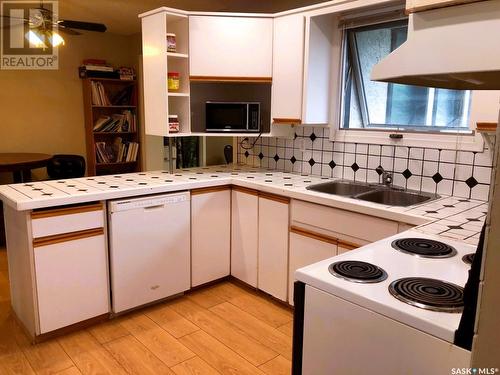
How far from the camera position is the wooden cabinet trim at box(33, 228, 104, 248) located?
85.4 inches

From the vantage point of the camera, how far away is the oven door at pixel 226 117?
3.11m

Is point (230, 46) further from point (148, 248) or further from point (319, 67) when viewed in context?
point (148, 248)

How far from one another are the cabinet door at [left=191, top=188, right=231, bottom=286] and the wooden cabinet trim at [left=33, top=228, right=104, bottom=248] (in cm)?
69

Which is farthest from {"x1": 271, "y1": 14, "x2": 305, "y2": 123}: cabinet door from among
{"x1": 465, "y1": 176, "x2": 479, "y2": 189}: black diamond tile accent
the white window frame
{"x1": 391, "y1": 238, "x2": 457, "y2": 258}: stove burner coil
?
{"x1": 391, "y1": 238, "x2": 457, "y2": 258}: stove burner coil

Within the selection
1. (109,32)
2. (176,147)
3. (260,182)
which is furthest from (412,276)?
(109,32)

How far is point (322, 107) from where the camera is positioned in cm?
295

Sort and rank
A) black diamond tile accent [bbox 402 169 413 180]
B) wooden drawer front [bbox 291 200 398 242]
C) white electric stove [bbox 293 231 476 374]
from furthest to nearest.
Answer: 1. black diamond tile accent [bbox 402 169 413 180]
2. wooden drawer front [bbox 291 200 398 242]
3. white electric stove [bbox 293 231 476 374]

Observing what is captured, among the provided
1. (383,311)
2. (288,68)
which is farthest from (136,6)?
(383,311)

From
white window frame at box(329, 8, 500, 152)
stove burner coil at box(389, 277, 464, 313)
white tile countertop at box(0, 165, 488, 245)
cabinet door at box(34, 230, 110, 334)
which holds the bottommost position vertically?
cabinet door at box(34, 230, 110, 334)

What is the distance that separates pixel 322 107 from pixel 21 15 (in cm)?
344

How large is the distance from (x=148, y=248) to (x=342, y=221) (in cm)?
127

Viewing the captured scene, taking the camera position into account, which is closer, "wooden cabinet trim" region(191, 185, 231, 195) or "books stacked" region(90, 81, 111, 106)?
"wooden cabinet trim" region(191, 185, 231, 195)

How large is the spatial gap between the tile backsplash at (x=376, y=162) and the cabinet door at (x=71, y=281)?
1659 millimetres

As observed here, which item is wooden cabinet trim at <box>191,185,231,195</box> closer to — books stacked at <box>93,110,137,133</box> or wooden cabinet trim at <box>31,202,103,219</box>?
wooden cabinet trim at <box>31,202,103,219</box>
